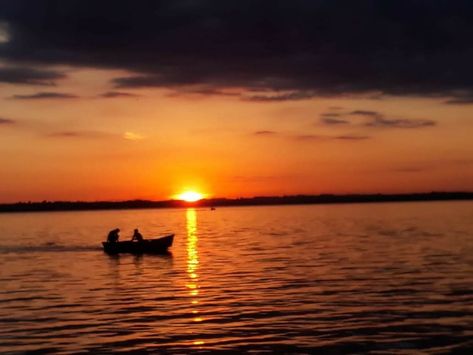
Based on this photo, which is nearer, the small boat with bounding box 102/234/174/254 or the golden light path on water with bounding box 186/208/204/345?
the golden light path on water with bounding box 186/208/204/345

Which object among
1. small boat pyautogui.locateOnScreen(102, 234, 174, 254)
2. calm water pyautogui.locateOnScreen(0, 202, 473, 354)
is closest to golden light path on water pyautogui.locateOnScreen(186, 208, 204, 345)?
calm water pyautogui.locateOnScreen(0, 202, 473, 354)

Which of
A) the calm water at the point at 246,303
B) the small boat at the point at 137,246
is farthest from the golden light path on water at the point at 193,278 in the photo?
the small boat at the point at 137,246

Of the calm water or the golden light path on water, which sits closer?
the calm water

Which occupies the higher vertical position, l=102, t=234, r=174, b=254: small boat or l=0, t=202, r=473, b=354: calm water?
l=102, t=234, r=174, b=254: small boat

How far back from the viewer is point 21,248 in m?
77.8

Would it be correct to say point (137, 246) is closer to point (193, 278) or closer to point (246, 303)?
point (193, 278)

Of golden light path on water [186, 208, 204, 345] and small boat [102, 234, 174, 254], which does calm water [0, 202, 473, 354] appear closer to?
golden light path on water [186, 208, 204, 345]

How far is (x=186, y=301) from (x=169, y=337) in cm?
915

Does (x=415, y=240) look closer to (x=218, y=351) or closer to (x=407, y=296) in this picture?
(x=407, y=296)

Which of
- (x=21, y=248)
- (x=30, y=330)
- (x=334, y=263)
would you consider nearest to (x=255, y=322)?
(x=30, y=330)

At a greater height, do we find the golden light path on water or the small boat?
the small boat

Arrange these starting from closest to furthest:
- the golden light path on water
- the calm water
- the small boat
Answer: the calm water, the golden light path on water, the small boat

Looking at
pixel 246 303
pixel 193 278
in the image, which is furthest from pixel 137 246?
pixel 246 303

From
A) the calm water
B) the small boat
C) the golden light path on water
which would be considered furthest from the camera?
the small boat
